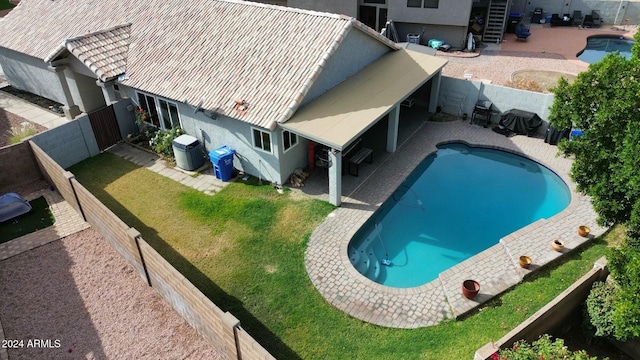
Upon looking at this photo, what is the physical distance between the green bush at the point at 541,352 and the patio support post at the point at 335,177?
8.37 m

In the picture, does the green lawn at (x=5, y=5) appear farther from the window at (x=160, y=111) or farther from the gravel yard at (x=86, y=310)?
the gravel yard at (x=86, y=310)

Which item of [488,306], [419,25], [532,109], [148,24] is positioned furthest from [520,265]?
[419,25]

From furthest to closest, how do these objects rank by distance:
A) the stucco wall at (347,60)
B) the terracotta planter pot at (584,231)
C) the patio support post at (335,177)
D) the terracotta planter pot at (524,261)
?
the stucco wall at (347,60)
the patio support post at (335,177)
the terracotta planter pot at (584,231)
the terracotta planter pot at (524,261)

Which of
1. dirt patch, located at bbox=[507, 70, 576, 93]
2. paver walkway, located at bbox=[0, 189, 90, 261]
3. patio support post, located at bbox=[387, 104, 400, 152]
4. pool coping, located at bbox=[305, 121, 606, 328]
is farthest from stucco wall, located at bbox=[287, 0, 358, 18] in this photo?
paver walkway, located at bbox=[0, 189, 90, 261]

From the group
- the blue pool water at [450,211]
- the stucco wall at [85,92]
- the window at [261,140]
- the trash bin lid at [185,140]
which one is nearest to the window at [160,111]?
the trash bin lid at [185,140]

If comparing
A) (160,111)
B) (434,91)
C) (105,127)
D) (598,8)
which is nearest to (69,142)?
(105,127)

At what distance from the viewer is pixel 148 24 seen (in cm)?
2295

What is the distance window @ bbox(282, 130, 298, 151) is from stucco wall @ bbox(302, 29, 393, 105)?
57.4 inches

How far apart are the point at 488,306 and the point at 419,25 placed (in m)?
25.3

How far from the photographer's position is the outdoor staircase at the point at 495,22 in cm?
3275

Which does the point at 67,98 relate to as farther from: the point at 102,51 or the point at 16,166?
the point at 16,166

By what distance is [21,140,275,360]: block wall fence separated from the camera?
10109 mm

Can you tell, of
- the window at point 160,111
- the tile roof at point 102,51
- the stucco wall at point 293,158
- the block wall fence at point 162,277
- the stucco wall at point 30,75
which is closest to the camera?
the block wall fence at point 162,277

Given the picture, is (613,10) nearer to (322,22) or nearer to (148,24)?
(322,22)
